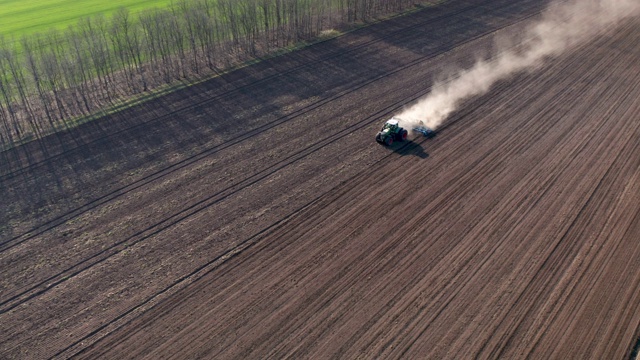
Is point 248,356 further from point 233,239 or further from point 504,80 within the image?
point 504,80

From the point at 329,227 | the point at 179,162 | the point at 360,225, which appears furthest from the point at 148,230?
the point at 360,225

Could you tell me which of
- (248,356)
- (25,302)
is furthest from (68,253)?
(248,356)

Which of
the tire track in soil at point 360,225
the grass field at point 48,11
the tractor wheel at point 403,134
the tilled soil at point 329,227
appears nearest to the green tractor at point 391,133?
the tractor wheel at point 403,134

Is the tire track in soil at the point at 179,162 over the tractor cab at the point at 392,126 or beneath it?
beneath

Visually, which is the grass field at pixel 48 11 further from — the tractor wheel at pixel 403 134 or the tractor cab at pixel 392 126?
the tractor wheel at pixel 403 134

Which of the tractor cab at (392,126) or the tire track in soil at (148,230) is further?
the tractor cab at (392,126)

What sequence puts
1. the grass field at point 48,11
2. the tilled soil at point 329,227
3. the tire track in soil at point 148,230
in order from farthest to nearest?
1. the grass field at point 48,11
2. the tire track in soil at point 148,230
3. the tilled soil at point 329,227

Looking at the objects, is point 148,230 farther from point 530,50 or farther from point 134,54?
point 530,50
